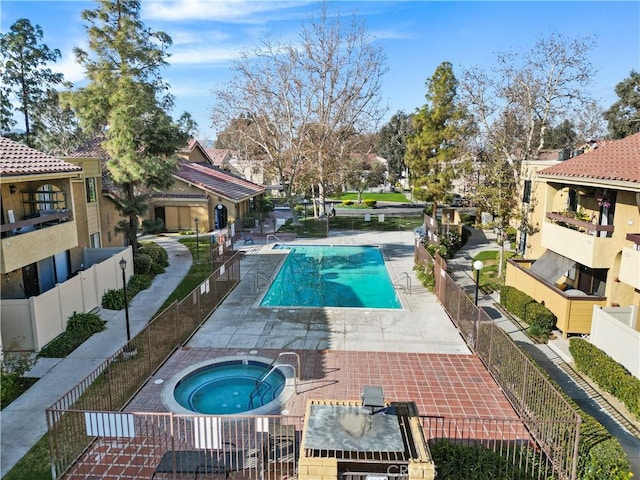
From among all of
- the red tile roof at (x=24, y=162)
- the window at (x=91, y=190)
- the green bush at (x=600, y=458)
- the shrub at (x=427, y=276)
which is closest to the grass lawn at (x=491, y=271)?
the shrub at (x=427, y=276)

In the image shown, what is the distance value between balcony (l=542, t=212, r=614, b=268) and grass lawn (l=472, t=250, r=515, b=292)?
158 inches

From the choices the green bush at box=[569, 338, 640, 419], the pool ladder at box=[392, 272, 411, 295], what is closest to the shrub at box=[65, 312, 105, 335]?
the pool ladder at box=[392, 272, 411, 295]

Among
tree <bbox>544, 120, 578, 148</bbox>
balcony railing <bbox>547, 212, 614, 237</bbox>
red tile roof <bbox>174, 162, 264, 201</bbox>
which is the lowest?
balcony railing <bbox>547, 212, 614, 237</bbox>

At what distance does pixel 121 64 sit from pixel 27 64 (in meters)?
15.3

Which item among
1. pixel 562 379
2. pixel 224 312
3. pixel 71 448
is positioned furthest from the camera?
pixel 224 312

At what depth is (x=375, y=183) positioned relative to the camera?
82188mm

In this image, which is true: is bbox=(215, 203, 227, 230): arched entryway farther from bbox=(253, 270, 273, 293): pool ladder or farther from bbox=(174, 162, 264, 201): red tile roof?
bbox=(253, 270, 273, 293): pool ladder

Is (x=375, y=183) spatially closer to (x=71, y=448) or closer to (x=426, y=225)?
(x=426, y=225)

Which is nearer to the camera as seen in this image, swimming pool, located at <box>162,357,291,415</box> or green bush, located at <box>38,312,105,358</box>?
swimming pool, located at <box>162,357,291,415</box>

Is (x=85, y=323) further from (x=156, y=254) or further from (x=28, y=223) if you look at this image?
(x=156, y=254)

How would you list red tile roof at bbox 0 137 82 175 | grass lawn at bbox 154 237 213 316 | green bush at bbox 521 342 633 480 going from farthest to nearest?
1. grass lawn at bbox 154 237 213 316
2. red tile roof at bbox 0 137 82 175
3. green bush at bbox 521 342 633 480

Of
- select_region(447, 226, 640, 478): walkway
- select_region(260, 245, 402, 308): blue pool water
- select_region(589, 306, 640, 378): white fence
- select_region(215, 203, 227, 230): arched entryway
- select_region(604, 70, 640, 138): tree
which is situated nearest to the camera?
select_region(447, 226, 640, 478): walkway

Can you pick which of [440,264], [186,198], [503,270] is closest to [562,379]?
[440,264]

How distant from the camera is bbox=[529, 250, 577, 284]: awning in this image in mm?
16641
